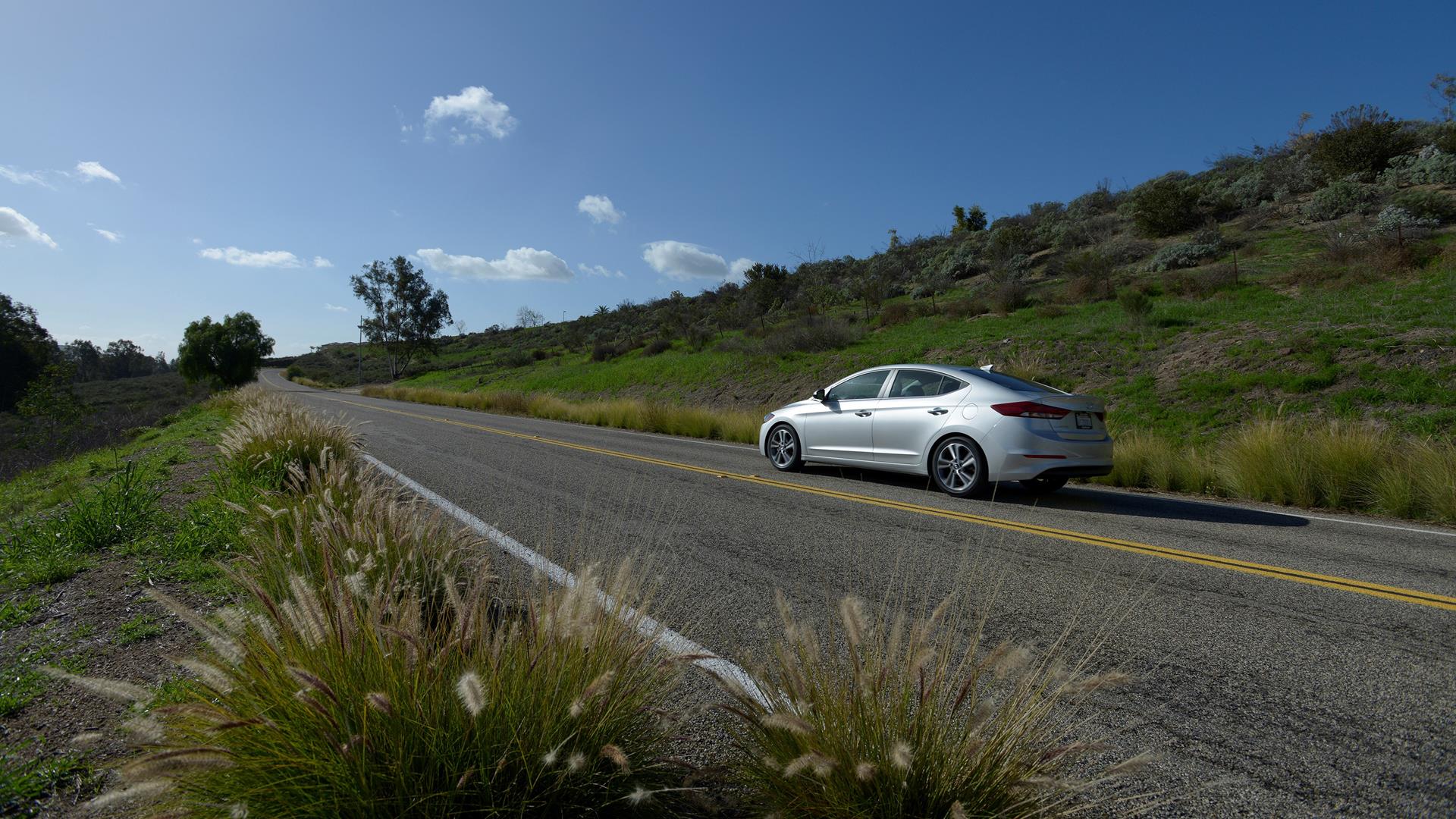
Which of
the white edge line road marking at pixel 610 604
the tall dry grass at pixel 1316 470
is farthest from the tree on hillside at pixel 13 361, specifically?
the tall dry grass at pixel 1316 470

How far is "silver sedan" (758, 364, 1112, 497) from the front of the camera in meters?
8.19

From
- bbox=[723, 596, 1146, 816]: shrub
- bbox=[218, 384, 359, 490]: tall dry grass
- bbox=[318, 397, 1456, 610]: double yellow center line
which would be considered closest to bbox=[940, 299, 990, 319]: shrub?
bbox=[318, 397, 1456, 610]: double yellow center line

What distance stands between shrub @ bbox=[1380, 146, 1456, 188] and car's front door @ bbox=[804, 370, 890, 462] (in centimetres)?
3520

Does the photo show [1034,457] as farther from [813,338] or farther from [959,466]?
[813,338]

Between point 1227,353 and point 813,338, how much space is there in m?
15.8

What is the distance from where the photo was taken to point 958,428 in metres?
8.65

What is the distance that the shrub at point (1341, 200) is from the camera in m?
31.0

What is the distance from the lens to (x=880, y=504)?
786cm

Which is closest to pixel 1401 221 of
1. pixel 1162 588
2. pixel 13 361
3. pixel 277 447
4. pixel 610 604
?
pixel 1162 588

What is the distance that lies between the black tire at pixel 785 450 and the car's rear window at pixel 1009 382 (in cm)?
279

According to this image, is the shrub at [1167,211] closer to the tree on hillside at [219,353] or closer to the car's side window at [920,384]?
the car's side window at [920,384]

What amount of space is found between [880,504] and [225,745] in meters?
6.66

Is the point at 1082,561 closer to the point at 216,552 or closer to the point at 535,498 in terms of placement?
the point at 535,498

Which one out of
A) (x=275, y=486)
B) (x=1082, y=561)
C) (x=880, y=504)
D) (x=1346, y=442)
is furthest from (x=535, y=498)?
(x=1346, y=442)
